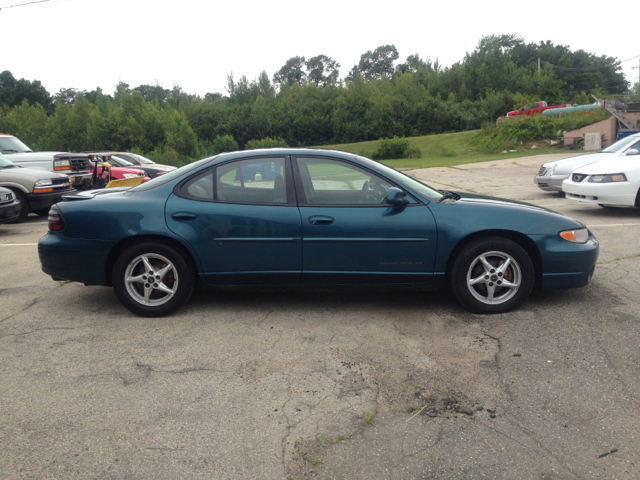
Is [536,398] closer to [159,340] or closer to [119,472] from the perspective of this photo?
[119,472]

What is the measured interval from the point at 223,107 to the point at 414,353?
195ft

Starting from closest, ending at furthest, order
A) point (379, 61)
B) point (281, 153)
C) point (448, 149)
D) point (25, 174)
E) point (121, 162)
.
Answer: point (281, 153)
point (25, 174)
point (121, 162)
point (448, 149)
point (379, 61)

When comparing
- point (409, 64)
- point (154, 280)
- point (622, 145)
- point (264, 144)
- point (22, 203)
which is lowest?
point (154, 280)

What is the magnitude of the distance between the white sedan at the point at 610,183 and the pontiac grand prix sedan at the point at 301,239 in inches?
203

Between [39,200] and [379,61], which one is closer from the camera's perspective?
[39,200]

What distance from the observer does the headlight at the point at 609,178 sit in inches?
363

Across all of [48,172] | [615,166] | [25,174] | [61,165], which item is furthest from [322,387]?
[61,165]

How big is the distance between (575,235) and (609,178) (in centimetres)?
540

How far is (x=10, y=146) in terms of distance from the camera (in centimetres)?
1544

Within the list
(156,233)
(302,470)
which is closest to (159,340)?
(156,233)

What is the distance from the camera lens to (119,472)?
8.43ft

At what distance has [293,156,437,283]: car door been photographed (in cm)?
457

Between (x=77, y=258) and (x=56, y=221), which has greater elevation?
(x=56, y=221)

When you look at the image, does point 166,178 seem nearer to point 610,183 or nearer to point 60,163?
point 610,183
